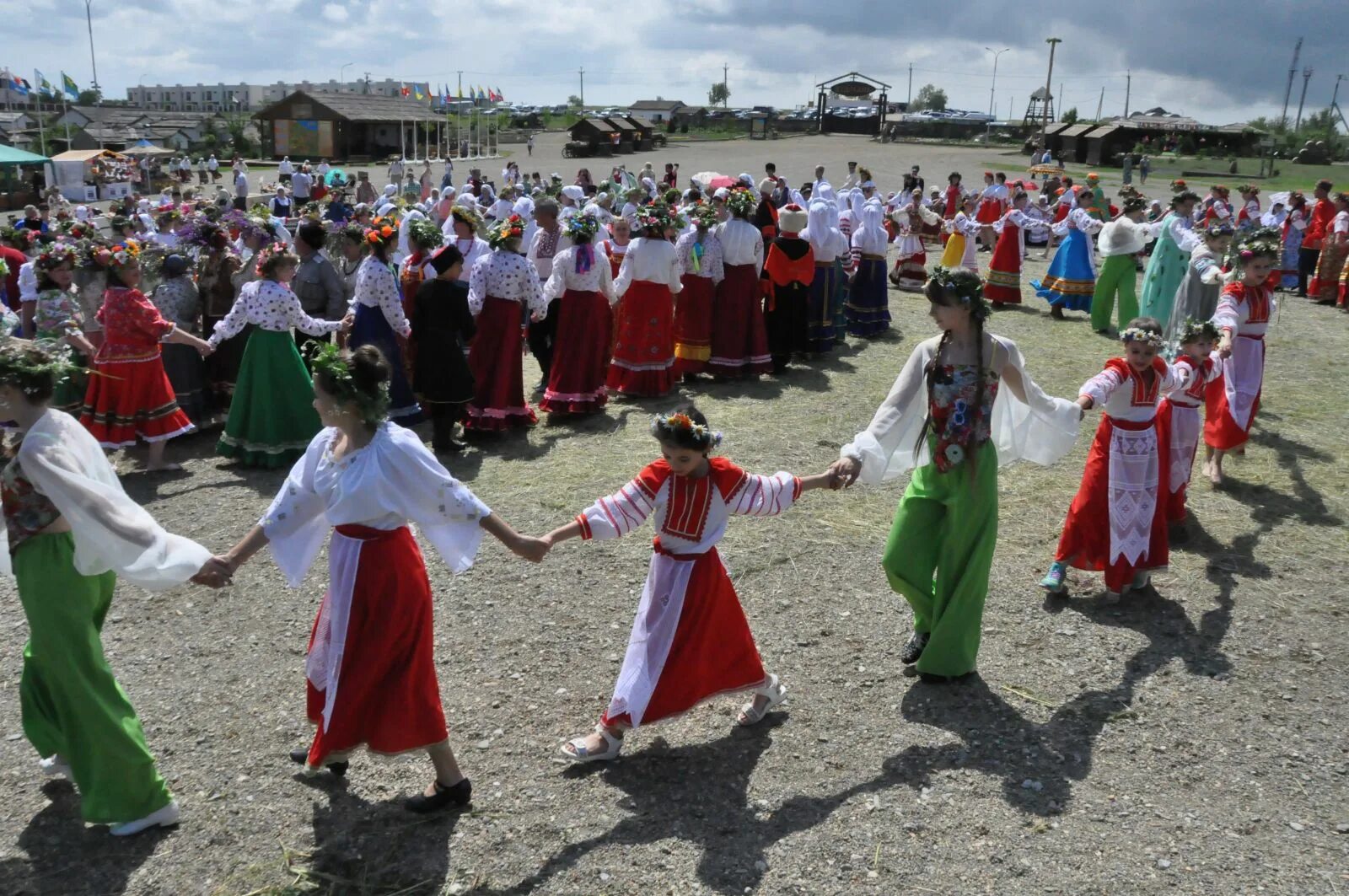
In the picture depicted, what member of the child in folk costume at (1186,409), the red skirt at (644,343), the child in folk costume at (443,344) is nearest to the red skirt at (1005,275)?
the red skirt at (644,343)

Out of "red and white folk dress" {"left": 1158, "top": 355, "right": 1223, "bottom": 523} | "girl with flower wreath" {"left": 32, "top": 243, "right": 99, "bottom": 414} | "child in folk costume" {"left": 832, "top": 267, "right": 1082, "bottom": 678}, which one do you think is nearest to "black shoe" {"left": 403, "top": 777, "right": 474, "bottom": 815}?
"child in folk costume" {"left": 832, "top": 267, "right": 1082, "bottom": 678}

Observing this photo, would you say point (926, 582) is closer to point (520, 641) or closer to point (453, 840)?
point (520, 641)

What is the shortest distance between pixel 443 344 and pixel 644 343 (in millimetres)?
2286

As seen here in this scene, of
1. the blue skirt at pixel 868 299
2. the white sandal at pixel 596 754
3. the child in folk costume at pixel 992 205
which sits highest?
the child in folk costume at pixel 992 205

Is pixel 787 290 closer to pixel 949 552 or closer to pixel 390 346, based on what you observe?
pixel 390 346

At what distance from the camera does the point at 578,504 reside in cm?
721

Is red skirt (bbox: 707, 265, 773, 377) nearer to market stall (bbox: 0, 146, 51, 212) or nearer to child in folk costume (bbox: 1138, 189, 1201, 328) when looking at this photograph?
child in folk costume (bbox: 1138, 189, 1201, 328)

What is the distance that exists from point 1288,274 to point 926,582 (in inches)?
629

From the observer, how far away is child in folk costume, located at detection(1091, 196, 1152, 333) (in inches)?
474

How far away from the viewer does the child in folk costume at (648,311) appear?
373 inches

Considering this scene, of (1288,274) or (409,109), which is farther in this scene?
(409,109)

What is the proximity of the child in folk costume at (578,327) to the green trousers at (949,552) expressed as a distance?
4777 millimetres

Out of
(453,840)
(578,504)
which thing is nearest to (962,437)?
(453,840)

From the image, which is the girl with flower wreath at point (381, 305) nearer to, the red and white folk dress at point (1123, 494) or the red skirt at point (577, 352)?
the red skirt at point (577, 352)
